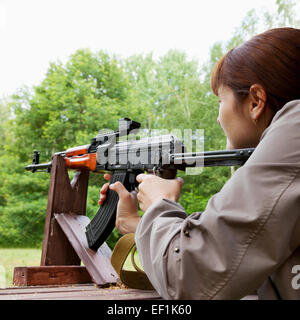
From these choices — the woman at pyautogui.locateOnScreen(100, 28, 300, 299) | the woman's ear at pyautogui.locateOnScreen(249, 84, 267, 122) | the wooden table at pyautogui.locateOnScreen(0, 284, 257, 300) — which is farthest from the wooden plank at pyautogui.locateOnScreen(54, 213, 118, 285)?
the woman's ear at pyautogui.locateOnScreen(249, 84, 267, 122)

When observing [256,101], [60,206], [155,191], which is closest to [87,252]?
[60,206]

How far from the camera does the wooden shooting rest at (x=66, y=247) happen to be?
4.99ft

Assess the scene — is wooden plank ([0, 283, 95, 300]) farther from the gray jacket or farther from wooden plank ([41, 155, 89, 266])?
the gray jacket

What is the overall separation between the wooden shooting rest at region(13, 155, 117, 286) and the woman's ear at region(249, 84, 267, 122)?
98 centimetres

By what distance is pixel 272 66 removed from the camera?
31.9 inches

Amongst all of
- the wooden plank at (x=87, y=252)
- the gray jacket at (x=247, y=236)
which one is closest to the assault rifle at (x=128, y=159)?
the wooden plank at (x=87, y=252)

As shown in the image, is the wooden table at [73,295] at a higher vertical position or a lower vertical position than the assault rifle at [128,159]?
lower

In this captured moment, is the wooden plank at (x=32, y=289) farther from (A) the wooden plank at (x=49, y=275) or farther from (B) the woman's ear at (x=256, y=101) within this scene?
(B) the woman's ear at (x=256, y=101)

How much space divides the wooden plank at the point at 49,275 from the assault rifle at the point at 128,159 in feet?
0.44

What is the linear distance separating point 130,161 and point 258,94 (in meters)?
0.85

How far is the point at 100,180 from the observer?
8250 mm

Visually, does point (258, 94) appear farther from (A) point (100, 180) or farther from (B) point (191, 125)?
(B) point (191, 125)

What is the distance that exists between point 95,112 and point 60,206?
703 centimetres
